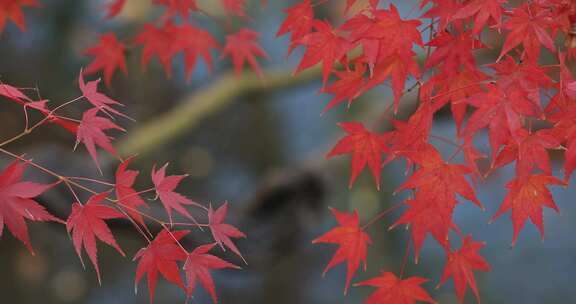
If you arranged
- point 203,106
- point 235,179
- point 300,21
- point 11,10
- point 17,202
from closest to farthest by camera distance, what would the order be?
point 17,202 → point 300,21 → point 11,10 → point 203,106 → point 235,179

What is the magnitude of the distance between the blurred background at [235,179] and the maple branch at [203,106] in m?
0.58

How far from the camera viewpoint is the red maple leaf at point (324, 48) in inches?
48.3

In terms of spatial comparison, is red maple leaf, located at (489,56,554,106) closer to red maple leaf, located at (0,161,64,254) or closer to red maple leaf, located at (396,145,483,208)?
red maple leaf, located at (396,145,483,208)

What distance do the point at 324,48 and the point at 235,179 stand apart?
325 centimetres

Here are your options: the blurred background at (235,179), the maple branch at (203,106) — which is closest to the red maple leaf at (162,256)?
the maple branch at (203,106)

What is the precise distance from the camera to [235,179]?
4453 mm

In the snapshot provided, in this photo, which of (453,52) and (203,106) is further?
(203,106)

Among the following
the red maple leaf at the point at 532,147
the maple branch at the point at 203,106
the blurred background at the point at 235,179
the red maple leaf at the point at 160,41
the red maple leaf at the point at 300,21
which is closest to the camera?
the red maple leaf at the point at 532,147

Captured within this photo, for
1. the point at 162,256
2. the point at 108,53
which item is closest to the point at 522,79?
the point at 162,256

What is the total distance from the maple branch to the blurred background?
0.58 m

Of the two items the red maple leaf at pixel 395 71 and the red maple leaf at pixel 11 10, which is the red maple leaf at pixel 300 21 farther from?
the red maple leaf at pixel 11 10

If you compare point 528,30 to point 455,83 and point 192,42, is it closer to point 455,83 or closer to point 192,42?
point 455,83

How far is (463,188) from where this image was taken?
112 centimetres

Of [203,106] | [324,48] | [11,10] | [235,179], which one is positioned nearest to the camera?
[324,48]
